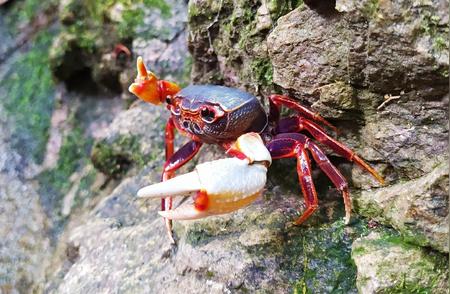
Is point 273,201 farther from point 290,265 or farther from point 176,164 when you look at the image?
point 176,164

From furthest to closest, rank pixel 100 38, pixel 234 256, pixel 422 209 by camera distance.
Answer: pixel 100 38, pixel 234 256, pixel 422 209

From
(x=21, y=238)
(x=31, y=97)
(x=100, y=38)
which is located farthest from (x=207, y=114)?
(x=31, y=97)

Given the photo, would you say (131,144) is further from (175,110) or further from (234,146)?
(234,146)

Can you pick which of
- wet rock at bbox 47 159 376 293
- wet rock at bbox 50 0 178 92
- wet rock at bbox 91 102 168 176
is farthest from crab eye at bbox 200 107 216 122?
wet rock at bbox 50 0 178 92

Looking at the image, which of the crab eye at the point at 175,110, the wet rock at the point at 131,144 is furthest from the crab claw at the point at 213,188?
the wet rock at the point at 131,144

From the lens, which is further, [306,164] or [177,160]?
[177,160]
